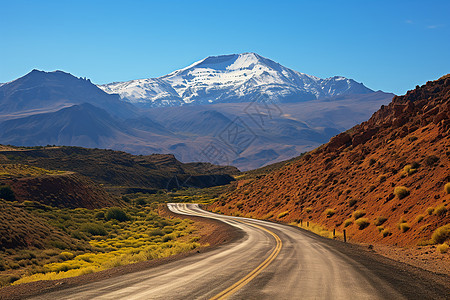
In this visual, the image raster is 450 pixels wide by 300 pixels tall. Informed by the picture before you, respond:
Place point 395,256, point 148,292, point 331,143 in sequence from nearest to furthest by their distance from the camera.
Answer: point 148,292 < point 395,256 < point 331,143

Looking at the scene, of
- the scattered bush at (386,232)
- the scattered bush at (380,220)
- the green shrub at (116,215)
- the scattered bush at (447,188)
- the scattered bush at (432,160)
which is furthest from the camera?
the green shrub at (116,215)

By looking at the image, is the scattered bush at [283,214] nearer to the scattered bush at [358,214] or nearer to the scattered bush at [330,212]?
the scattered bush at [330,212]

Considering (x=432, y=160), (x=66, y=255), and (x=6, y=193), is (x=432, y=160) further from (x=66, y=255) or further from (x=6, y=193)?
(x=6, y=193)

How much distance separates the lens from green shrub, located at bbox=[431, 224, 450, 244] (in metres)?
22.2

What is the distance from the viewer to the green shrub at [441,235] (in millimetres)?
22172

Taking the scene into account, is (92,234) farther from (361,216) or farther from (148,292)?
(148,292)

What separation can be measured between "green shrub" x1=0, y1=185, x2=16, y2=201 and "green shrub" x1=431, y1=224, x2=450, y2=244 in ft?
170

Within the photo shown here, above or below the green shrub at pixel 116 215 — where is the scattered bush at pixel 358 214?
above

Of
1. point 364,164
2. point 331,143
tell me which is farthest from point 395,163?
point 331,143

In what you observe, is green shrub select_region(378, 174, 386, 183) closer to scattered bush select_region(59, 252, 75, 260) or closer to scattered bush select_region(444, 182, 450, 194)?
scattered bush select_region(444, 182, 450, 194)

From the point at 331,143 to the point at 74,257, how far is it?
42241 mm

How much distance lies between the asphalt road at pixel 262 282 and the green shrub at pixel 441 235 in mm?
6472

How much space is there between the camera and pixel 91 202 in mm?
70875

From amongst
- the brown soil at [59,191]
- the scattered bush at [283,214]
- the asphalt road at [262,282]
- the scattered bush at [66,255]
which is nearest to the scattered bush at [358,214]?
the scattered bush at [283,214]
